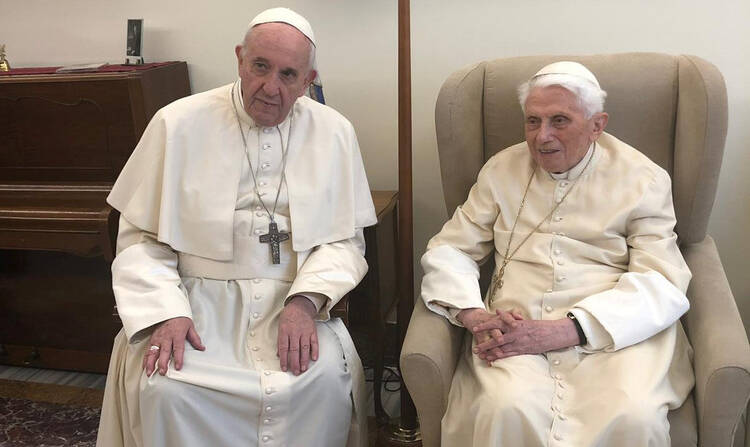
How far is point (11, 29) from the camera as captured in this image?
343 cm

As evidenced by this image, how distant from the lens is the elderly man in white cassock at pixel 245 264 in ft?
6.98

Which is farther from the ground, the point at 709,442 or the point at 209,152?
the point at 209,152

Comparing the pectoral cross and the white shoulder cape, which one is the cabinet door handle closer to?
the white shoulder cape

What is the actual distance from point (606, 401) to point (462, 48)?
5.11 ft

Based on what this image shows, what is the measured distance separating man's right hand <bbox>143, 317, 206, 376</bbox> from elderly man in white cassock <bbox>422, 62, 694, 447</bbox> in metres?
0.70

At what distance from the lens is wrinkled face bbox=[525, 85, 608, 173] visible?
7.16ft

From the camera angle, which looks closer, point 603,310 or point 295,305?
point 603,310

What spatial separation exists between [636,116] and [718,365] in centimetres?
92

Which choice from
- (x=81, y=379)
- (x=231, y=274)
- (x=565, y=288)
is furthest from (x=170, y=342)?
(x=81, y=379)

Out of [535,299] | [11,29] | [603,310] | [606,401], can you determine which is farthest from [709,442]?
[11,29]

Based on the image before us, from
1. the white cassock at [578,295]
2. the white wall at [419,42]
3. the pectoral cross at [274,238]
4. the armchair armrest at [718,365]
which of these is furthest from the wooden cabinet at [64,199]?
the armchair armrest at [718,365]

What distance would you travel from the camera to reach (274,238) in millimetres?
2361

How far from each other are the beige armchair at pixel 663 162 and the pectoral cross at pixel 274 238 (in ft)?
1.51

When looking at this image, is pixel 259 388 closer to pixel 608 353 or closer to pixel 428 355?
pixel 428 355
